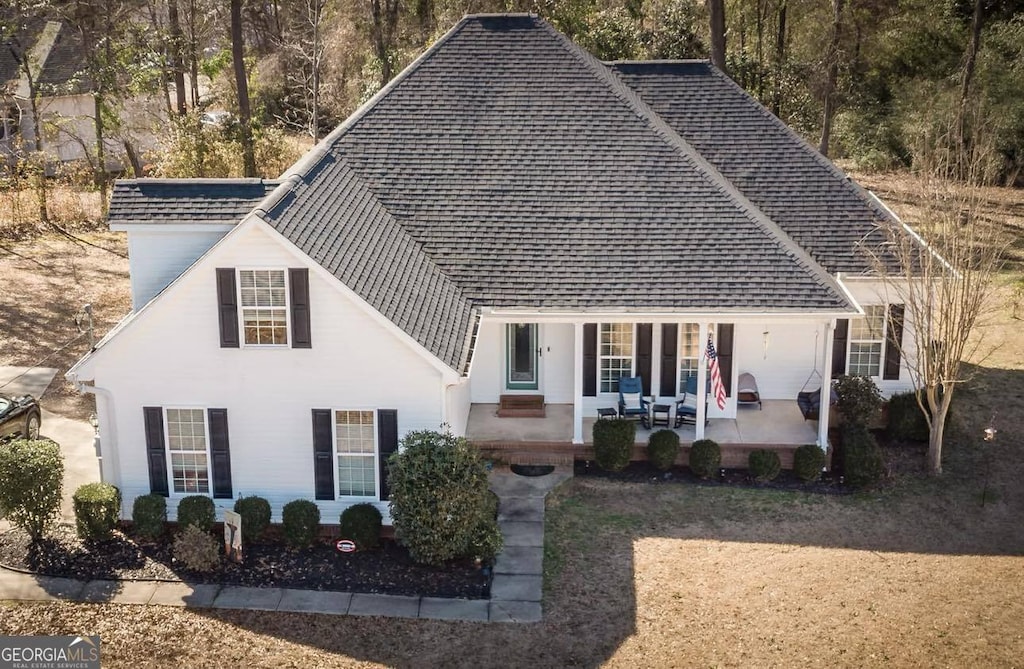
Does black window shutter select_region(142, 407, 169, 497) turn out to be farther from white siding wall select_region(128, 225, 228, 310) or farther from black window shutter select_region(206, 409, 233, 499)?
white siding wall select_region(128, 225, 228, 310)

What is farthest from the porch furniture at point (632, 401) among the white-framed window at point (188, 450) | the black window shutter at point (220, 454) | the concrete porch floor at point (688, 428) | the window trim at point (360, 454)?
the white-framed window at point (188, 450)

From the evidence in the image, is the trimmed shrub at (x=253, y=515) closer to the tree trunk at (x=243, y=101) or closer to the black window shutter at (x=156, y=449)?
the black window shutter at (x=156, y=449)

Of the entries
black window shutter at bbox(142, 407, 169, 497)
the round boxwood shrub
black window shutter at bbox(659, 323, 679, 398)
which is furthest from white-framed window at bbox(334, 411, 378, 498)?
the round boxwood shrub

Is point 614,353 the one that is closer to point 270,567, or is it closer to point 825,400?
point 825,400

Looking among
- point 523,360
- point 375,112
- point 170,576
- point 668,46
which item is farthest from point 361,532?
point 668,46

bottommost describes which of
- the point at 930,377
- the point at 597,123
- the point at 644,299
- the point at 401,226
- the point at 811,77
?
the point at 930,377

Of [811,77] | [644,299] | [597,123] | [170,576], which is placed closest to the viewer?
[170,576]

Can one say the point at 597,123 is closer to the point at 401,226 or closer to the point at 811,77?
the point at 401,226

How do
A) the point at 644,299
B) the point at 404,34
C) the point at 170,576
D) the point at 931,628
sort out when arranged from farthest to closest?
the point at 404,34, the point at 644,299, the point at 170,576, the point at 931,628
